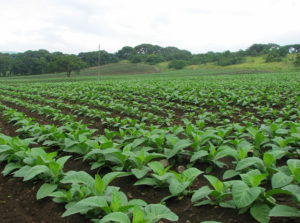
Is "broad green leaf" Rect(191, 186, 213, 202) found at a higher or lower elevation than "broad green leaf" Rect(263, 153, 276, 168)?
lower

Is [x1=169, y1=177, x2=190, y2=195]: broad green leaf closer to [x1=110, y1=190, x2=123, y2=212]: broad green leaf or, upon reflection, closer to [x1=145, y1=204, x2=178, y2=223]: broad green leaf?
[x1=145, y1=204, x2=178, y2=223]: broad green leaf

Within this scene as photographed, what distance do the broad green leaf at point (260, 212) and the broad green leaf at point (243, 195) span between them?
16cm

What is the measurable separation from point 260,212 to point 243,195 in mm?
208

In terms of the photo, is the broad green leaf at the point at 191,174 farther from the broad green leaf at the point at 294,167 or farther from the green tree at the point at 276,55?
the green tree at the point at 276,55

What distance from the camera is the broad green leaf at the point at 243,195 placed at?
1.74 metres

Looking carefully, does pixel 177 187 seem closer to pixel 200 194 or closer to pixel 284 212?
pixel 200 194

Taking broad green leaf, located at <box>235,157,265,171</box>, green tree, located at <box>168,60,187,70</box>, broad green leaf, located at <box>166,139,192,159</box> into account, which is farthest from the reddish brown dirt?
green tree, located at <box>168,60,187,70</box>

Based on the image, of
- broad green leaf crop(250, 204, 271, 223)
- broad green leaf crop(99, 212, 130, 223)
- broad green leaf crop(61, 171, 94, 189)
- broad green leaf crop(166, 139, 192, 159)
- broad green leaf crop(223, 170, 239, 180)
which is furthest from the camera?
broad green leaf crop(166, 139, 192, 159)

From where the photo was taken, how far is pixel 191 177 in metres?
2.29

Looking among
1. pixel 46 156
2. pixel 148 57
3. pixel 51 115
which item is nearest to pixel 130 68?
pixel 148 57

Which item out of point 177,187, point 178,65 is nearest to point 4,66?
point 178,65

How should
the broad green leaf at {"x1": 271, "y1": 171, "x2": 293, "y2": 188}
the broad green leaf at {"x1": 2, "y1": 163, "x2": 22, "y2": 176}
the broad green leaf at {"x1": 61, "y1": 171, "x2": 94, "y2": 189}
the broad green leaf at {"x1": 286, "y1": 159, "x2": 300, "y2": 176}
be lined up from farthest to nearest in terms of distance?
the broad green leaf at {"x1": 2, "y1": 163, "x2": 22, "y2": 176}
the broad green leaf at {"x1": 61, "y1": 171, "x2": 94, "y2": 189}
the broad green leaf at {"x1": 286, "y1": 159, "x2": 300, "y2": 176}
the broad green leaf at {"x1": 271, "y1": 171, "x2": 293, "y2": 188}

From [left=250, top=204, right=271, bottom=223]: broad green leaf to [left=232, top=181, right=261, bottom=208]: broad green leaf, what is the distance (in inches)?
6.1

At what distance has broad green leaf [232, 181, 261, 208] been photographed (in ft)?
5.72
